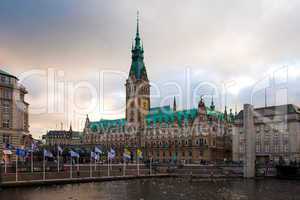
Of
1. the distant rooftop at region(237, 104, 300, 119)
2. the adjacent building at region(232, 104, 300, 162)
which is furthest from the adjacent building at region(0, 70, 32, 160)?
the distant rooftop at region(237, 104, 300, 119)

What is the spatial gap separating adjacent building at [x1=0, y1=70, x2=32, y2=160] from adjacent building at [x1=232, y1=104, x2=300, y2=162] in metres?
79.6

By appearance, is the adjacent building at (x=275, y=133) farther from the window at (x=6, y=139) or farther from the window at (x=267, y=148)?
the window at (x=6, y=139)

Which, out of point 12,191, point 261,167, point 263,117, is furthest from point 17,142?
point 263,117

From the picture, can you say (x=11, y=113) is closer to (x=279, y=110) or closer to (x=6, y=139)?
(x=6, y=139)

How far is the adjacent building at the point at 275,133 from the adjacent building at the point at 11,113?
79.6m

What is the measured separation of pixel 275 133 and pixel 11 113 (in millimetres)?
98732

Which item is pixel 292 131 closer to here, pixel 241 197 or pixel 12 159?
pixel 241 197

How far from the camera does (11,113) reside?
96000 mm

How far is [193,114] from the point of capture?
639 ft

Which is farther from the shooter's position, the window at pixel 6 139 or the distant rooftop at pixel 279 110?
the distant rooftop at pixel 279 110

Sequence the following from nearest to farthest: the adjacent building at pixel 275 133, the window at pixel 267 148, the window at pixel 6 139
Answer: the window at pixel 6 139 → the adjacent building at pixel 275 133 → the window at pixel 267 148

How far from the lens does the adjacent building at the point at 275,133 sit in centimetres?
14875

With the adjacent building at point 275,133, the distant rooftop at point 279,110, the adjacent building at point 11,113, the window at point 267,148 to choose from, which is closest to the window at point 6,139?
the adjacent building at point 11,113

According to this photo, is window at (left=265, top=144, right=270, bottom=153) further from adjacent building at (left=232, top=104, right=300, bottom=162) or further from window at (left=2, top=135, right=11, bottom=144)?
window at (left=2, top=135, right=11, bottom=144)
